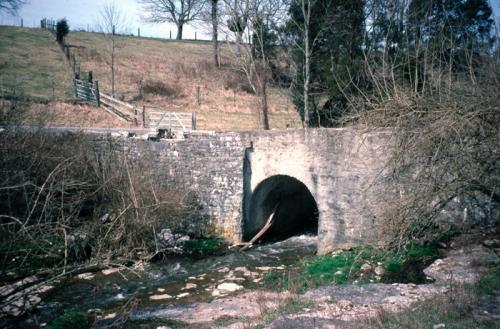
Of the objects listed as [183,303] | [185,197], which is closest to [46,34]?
[185,197]

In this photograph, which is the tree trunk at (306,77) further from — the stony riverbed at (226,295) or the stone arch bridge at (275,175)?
the stony riverbed at (226,295)

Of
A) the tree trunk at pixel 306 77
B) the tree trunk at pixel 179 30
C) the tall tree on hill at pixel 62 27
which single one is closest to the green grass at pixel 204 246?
the tree trunk at pixel 306 77

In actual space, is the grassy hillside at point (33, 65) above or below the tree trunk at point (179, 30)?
below

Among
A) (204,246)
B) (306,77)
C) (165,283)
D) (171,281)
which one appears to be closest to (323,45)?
(306,77)

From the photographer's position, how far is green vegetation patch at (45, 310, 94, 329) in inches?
330

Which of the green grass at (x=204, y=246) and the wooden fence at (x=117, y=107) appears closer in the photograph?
the green grass at (x=204, y=246)

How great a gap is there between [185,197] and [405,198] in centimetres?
820

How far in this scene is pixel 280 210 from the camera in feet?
51.5

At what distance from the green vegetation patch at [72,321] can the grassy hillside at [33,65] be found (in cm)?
1589

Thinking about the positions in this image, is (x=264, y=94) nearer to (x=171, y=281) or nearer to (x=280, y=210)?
(x=280, y=210)

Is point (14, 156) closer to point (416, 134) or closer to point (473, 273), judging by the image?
point (416, 134)

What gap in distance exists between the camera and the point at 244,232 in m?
14.5

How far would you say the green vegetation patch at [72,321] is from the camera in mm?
8395

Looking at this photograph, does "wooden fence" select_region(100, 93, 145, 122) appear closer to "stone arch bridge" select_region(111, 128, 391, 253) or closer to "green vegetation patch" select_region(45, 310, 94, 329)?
"stone arch bridge" select_region(111, 128, 391, 253)
